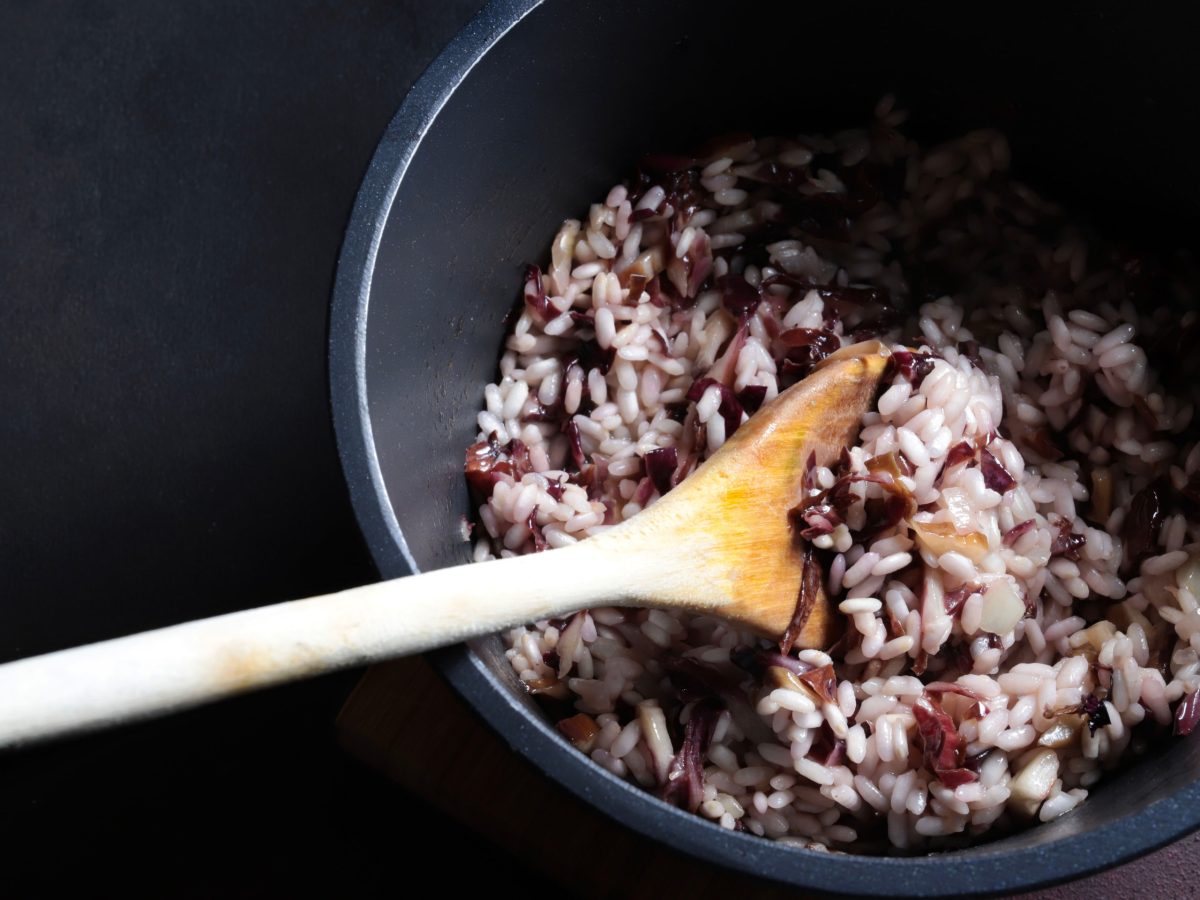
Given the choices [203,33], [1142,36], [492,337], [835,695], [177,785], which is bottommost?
[177,785]

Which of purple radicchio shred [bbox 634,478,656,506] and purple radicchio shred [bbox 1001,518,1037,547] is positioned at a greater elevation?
purple radicchio shred [bbox 634,478,656,506]

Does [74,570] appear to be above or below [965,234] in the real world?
below

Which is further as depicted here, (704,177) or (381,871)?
(381,871)

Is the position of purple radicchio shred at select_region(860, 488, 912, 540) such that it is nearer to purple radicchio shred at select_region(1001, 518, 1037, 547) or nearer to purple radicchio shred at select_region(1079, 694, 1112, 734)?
purple radicchio shred at select_region(1001, 518, 1037, 547)

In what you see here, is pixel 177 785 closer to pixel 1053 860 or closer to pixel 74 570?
pixel 74 570

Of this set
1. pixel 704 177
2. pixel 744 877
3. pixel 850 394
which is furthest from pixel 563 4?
pixel 744 877

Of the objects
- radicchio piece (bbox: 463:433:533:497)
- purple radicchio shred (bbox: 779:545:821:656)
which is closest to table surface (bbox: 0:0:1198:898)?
radicchio piece (bbox: 463:433:533:497)

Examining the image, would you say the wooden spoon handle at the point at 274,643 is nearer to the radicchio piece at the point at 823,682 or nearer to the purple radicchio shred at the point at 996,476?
the radicchio piece at the point at 823,682
